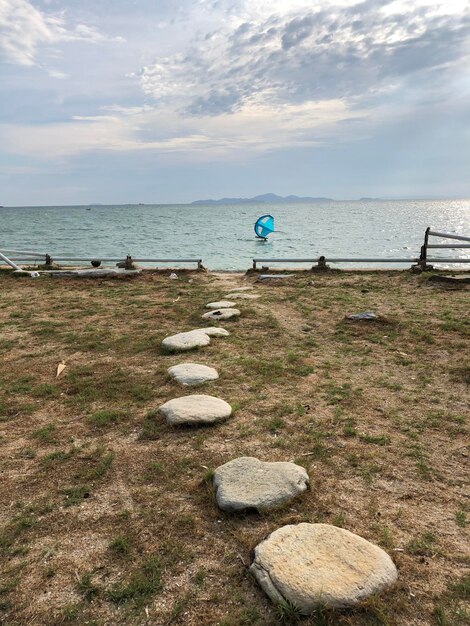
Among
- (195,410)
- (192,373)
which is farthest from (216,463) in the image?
(192,373)

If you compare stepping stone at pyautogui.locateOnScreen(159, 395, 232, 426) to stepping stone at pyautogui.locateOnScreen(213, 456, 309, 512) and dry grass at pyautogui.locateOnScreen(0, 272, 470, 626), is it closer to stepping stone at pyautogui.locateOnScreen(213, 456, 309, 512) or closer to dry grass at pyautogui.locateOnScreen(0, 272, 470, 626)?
dry grass at pyautogui.locateOnScreen(0, 272, 470, 626)

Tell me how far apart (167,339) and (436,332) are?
176 inches

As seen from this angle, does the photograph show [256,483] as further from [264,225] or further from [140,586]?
[264,225]

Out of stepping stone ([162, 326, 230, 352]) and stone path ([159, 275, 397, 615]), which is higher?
stepping stone ([162, 326, 230, 352])

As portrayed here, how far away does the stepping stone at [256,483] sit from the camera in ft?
10.3

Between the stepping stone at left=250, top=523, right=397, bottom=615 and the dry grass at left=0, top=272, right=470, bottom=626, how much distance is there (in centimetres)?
8

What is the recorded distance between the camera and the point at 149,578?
254 centimetres

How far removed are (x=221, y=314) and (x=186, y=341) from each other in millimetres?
1859

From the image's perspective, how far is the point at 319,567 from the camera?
2.52 m

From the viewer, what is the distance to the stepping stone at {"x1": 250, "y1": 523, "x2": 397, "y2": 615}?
2.35 metres

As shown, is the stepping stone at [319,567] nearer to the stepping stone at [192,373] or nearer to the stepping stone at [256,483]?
the stepping stone at [256,483]

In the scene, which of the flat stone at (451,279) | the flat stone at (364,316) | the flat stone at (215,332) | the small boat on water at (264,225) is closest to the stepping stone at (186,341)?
the flat stone at (215,332)

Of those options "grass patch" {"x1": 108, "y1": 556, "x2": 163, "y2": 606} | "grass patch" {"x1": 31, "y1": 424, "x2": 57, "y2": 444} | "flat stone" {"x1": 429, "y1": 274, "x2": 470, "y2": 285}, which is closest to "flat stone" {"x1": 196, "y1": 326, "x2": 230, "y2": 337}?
"grass patch" {"x1": 31, "y1": 424, "x2": 57, "y2": 444}

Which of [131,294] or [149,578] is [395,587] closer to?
[149,578]
